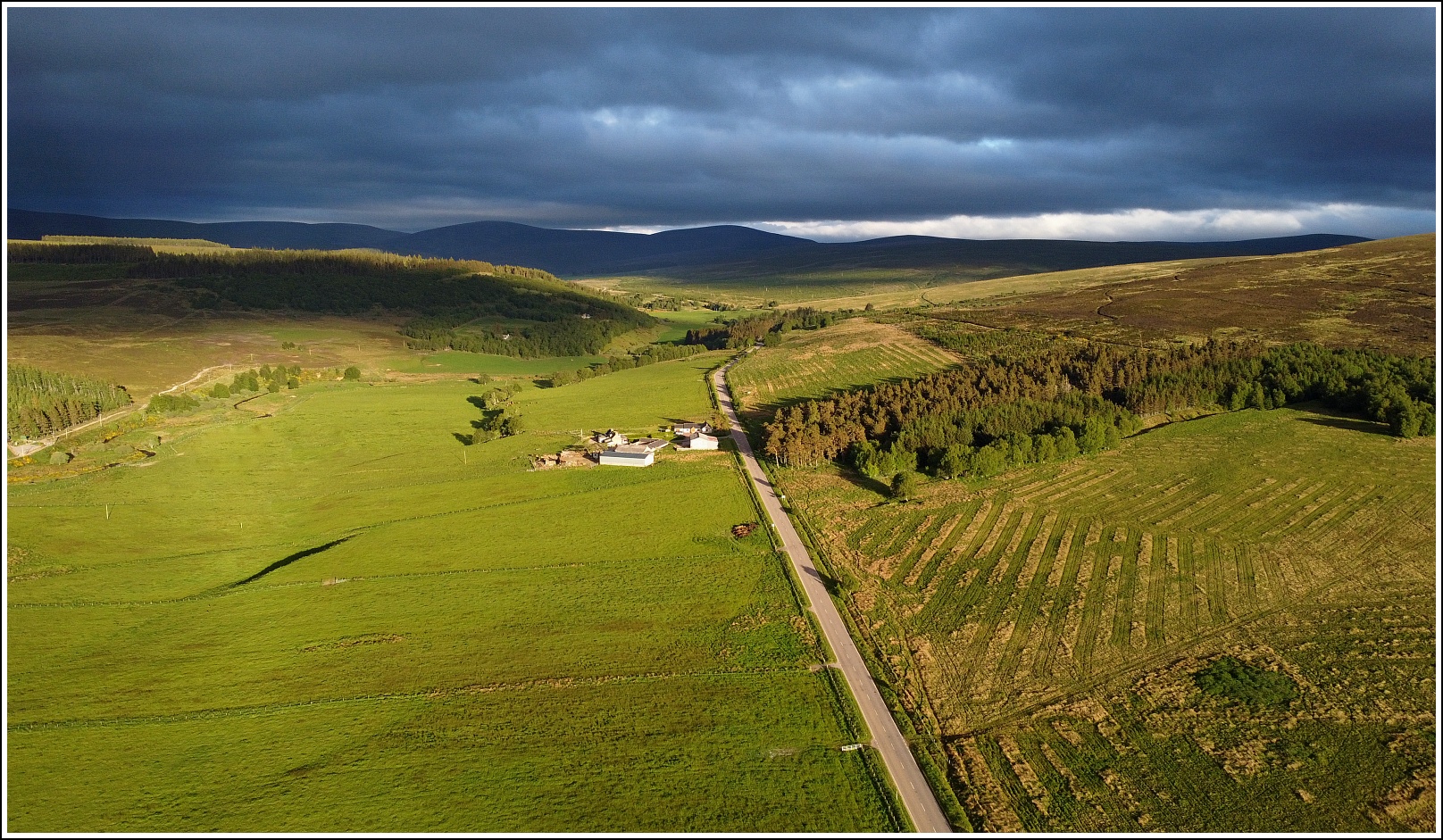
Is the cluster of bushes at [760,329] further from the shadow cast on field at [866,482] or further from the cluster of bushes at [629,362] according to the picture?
the shadow cast on field at [866,482]

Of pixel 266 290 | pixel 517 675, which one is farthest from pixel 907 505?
pixel 266 290

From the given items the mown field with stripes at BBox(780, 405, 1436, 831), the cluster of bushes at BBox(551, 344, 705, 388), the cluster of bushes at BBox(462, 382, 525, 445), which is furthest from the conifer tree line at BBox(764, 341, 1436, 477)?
the cluster of bushes at BBox(551, 344, 705, 388)

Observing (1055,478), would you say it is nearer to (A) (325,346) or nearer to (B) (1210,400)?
(B) (1210,400)

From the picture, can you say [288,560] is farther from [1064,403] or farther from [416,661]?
[1064,403]

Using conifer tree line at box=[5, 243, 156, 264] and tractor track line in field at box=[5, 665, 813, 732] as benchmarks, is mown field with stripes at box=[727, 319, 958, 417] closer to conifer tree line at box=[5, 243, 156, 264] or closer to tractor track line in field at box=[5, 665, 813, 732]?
tractor track line in field at box=[5, 665, 813, 732]

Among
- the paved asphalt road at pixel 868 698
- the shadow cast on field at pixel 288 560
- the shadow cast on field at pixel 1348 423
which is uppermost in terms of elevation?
the shadow cast on field at pixel 1348 423

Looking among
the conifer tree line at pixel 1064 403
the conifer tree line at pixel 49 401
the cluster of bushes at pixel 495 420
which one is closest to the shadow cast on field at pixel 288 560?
the cluster of bushes at pixel 495 420
